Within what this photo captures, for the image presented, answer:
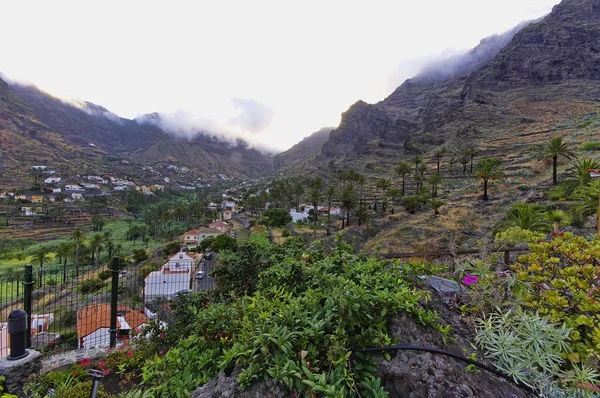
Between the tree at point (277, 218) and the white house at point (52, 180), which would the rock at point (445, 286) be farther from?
the white house at point (52, 180)

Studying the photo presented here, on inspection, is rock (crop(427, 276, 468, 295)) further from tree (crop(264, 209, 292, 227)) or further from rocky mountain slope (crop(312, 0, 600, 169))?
rocky mountain slope (crop(312, 0, 600, 169))

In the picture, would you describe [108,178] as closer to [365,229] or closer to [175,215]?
[175,215]

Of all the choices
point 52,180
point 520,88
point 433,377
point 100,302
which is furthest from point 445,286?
point 52,180

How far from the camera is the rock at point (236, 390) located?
1604 mm

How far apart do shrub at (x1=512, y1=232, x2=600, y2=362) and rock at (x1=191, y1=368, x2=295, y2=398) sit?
191 cm

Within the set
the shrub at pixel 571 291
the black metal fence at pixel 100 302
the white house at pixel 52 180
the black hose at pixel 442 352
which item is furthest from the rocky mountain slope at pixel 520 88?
the white house at pixel 52 180

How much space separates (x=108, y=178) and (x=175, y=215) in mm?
80988

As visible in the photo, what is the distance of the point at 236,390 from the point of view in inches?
65.6

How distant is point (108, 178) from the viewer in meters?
131

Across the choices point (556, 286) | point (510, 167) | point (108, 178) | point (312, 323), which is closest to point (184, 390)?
point (312, 323)

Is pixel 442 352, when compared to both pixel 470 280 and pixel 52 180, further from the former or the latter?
pixel 52 180

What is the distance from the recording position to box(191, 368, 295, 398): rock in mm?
1604

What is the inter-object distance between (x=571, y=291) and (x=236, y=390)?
2.71 m

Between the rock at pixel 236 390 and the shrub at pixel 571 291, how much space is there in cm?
191
